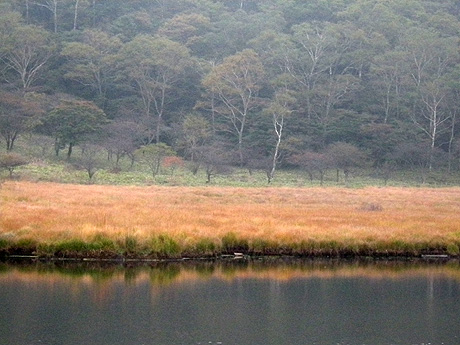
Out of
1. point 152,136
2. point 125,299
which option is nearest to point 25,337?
point 125,299

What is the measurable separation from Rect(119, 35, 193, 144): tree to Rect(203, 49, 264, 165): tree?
465 centimetres

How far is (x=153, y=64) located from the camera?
76.2m

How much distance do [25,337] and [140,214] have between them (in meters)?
14.7

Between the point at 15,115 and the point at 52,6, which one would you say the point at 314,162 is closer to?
the point at 15,115

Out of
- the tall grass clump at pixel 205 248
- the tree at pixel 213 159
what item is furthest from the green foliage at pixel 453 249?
the tree at pixel 213 159

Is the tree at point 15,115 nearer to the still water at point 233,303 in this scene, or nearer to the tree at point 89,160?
the tree at point 89,160

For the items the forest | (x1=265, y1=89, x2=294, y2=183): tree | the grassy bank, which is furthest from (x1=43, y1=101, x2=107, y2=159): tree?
the grassy bank

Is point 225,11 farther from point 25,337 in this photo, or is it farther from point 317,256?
point 25,337

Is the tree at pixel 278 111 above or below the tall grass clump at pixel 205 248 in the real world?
above

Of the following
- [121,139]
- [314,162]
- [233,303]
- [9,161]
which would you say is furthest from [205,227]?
[314,162]

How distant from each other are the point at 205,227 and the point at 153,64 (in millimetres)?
51147

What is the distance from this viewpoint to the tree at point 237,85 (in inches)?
2901

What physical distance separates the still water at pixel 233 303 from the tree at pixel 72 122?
42156mm

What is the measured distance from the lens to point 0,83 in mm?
75312
